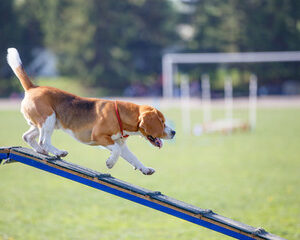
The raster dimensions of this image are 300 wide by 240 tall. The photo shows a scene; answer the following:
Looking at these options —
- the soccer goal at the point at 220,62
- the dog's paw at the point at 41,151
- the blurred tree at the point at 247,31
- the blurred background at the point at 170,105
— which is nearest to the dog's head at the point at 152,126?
the dog's paw at the point at 41,151

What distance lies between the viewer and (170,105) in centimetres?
3928

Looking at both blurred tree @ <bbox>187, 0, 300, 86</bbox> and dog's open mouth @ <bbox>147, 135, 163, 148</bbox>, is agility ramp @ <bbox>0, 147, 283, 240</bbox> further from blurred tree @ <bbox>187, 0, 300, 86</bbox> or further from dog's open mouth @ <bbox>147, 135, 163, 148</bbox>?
blurred tree @ <bbox>187, 0, 300, 86</bbox>

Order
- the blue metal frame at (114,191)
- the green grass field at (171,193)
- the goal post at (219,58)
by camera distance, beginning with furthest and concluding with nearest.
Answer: the goal post at (219,58) < the green grass field at (171,193) < the blue metal frame at (114,191)

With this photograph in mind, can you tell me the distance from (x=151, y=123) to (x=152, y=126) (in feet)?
0.08

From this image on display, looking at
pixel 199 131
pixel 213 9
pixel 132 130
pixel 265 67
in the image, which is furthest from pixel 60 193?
pixel 213 9

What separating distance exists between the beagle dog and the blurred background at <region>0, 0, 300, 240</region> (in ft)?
16.9

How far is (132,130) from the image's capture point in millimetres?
3754

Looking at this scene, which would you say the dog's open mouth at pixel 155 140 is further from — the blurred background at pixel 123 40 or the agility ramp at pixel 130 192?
the blurred background at pixel 123 40

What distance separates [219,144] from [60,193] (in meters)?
9.96

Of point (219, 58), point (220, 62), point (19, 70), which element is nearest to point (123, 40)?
point (220, 62)

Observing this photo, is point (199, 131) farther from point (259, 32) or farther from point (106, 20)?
point (106, 20)

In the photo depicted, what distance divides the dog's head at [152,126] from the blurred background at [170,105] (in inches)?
205

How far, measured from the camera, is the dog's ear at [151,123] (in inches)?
144

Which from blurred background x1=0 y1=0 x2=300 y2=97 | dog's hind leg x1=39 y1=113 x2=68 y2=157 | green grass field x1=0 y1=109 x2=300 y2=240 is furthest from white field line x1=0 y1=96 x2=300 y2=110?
dog's hind leg x1=39 y1=113 x2=68 y2=157
